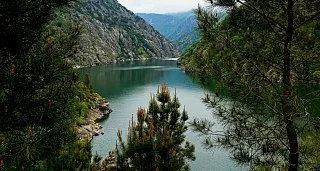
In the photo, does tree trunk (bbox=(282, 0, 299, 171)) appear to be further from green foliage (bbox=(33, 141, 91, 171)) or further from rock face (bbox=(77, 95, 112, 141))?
rock face (bbox=(77, 95, 112, 141))

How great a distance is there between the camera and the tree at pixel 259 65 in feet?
36.6

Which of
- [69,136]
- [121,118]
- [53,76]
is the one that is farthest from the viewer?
[121,118]

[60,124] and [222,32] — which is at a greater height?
[222,32]

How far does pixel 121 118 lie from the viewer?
61.0 metres

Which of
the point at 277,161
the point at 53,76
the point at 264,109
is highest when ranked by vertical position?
the point at 53,76

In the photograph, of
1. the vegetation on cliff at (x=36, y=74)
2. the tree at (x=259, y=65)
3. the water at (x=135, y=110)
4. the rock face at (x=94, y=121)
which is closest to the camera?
the vegetation on cliff at (x=36, y=74)

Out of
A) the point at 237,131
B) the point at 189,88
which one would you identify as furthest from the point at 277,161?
the point at 189,88

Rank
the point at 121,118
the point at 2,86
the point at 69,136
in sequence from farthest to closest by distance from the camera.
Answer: the point at 121,118 < the point at 69,136 < the point at 2,86

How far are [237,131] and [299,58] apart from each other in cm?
297

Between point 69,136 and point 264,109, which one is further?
point 69,136

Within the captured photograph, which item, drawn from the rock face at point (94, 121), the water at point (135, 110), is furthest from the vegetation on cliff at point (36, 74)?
the rock face at point (94, 121)

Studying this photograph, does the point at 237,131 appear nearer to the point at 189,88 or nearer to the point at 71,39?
the point at 71,39

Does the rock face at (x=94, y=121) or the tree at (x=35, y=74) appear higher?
the tree at (x=35, y=74)

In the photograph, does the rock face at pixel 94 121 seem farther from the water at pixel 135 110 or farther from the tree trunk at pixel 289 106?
the tree trunk at pixel 289 106
